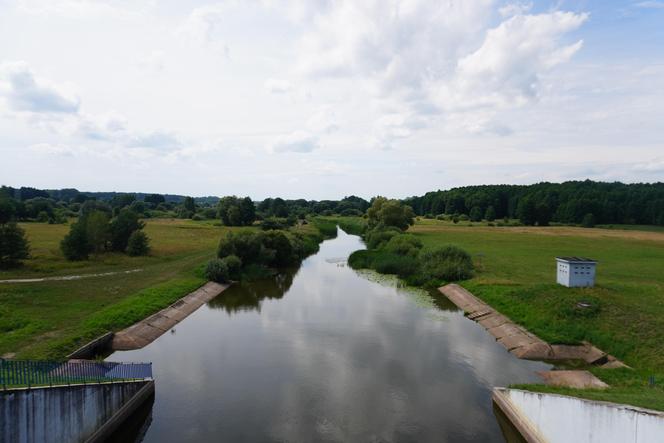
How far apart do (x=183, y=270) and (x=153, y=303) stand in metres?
15.1

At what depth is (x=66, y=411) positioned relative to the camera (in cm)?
1496

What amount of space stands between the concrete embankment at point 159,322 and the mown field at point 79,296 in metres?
0.74

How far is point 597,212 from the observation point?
124938mm

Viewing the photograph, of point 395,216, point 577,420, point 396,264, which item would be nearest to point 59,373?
point 577,420

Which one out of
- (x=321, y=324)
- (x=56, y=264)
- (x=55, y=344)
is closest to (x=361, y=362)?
(x=321, y=324)

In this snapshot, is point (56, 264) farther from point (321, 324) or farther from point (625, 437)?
point (625, 437)

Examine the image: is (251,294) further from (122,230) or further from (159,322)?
(122,230)

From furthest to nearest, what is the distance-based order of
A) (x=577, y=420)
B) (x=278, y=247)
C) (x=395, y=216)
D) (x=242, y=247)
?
1. (x=395, y=216)
2. (x=278, y=247)
3. (x=242, y=247)
4. (x=577, y=420)

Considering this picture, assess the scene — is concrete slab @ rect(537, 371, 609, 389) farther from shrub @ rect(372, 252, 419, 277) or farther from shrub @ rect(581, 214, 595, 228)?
shrub @ rect(581, 214, 595, 228)

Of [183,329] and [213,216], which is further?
[213,216]

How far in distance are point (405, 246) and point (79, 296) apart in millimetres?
41128

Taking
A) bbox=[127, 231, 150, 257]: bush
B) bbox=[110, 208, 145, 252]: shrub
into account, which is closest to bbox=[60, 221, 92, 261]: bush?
bbox=[127, 231, 150, 257]: bush

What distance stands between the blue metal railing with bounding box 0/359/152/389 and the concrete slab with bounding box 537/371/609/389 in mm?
21174

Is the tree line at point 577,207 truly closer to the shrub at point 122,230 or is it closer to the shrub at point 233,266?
the shrub at point 233,266
